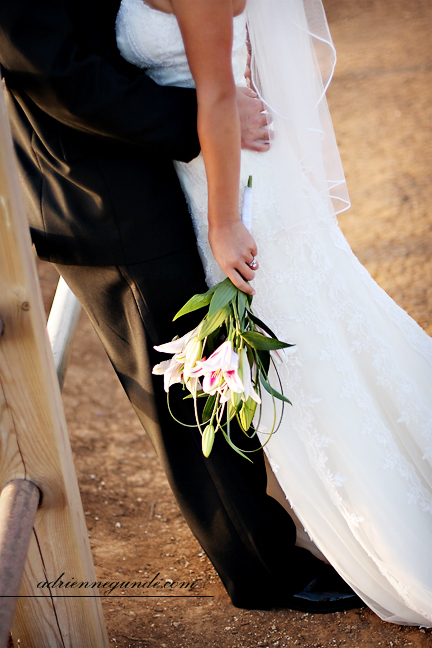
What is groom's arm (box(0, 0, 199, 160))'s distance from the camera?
1.07 metres

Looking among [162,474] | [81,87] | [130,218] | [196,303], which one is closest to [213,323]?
[196,303]

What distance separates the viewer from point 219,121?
3.71 feet

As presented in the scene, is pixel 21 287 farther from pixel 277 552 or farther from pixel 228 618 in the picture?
pixel 228 618

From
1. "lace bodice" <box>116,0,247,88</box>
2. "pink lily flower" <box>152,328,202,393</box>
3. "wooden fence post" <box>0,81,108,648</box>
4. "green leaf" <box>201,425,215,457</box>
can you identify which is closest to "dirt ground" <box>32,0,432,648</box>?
"wooden fence post" <box>0,81,108,648</box>

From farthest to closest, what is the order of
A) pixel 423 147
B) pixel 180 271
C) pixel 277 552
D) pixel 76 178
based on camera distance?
pixel 423 147 → pixel 277 552 → pixel 180 271 → pixel 76 178

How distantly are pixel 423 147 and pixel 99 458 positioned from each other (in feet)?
12.9

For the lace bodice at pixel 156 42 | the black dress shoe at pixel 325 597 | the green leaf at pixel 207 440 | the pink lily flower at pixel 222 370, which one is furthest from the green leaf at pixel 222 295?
the black dress shoe at pixel 325 597

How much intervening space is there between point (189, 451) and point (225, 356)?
44 cm

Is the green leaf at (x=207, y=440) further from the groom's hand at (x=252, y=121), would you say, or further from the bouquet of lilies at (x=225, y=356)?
the groom's hand at (x=252, y=121)

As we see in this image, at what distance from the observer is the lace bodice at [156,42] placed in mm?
1162

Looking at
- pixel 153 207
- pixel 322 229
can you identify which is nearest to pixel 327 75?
pixel 322 229

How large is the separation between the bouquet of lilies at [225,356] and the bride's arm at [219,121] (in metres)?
0.07

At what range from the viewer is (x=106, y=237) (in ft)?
4.09

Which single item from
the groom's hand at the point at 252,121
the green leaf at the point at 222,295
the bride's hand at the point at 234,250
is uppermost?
the groom's hand at the point at 252,121
